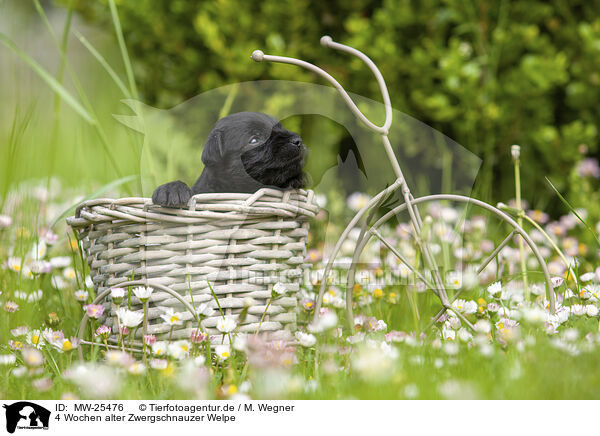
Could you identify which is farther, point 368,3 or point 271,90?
point 368,3

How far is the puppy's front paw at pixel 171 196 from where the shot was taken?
4.58 feet

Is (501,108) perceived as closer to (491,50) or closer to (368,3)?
(491,50)

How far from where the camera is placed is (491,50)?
9.42 feet

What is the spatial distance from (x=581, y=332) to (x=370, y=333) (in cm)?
52

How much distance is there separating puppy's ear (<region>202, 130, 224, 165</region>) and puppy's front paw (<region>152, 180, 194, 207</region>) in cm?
15

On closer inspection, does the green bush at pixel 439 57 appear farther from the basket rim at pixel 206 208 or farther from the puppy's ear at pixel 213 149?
the basket rim at pixel 206 208

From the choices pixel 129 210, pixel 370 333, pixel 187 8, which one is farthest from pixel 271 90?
pixel 187 8

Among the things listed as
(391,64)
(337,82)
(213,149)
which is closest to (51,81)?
(213,149)

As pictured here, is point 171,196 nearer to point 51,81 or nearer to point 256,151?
point 256,151

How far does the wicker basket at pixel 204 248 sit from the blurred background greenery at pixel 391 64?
0.73 m

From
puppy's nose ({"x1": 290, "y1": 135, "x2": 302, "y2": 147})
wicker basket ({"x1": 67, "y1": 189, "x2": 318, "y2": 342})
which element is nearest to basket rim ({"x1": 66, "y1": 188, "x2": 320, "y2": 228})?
wicker basket ({"x1": 67, "y1": 189, "x2": 318, "y2": 342})
